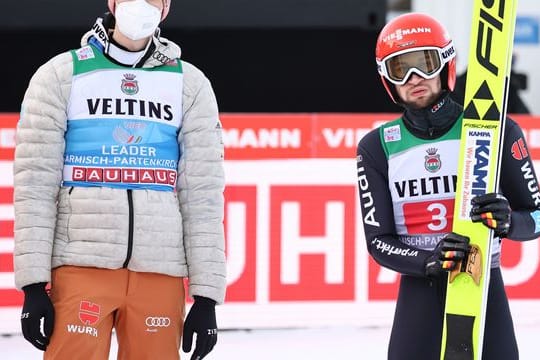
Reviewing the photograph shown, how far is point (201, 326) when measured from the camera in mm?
3234

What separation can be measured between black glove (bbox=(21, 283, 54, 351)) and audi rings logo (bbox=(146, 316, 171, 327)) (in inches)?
10.4

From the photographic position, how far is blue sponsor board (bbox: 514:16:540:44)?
38.2ft

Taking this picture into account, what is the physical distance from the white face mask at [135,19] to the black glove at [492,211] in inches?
40.4

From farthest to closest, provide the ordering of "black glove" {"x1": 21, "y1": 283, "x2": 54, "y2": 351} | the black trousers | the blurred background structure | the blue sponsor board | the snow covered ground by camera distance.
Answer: the blue sponsor board < the blurred background structure < the snow covered ground < the black trousers < "black glove" {"x1": 21, "y1": 283, "x2": 54, "y2": 351}

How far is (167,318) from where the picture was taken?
322 cm

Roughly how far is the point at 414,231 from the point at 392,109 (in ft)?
22.5

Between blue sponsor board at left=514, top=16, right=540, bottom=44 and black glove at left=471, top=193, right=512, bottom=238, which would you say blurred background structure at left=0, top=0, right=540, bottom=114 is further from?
black glove at left=471, top=193, right=512, bottom=238

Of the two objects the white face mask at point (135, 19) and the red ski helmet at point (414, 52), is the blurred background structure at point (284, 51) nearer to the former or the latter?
the red ski helmet at point (414, 52)

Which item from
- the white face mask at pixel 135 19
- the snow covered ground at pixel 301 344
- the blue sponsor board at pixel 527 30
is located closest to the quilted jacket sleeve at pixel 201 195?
the white face mask at pixel 135 19

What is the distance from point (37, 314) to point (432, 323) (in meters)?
1.14

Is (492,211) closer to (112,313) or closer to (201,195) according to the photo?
(201,195)

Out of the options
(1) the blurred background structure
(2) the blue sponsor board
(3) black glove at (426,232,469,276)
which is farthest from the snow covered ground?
(2) the blue sponsor board

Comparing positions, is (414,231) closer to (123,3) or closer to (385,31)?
(385,31)

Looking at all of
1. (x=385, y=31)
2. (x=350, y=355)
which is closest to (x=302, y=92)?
(x=350, y=355)
